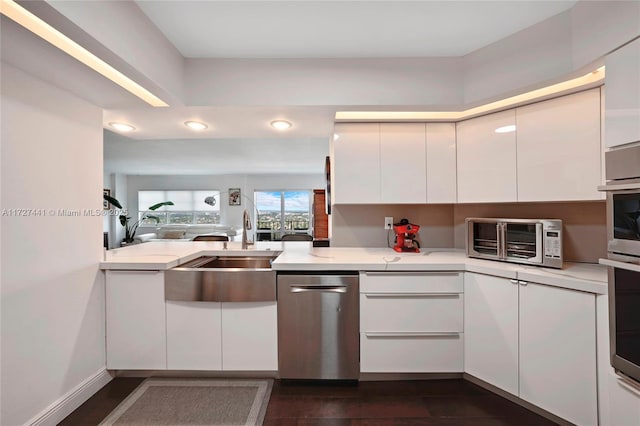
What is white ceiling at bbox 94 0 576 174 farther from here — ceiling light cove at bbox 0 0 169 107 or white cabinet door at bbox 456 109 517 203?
white cabinet door at bbox 456 109 517 203

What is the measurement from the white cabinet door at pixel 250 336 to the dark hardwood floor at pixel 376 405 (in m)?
0.23

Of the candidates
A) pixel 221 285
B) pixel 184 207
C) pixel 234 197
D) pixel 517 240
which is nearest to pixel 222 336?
pixel 221 285

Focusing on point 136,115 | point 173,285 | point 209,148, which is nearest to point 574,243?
point 173,285

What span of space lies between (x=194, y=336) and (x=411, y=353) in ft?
4.94

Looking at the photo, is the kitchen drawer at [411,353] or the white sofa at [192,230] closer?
the kitchen drawer at [411,353]

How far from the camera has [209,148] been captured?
484 cm

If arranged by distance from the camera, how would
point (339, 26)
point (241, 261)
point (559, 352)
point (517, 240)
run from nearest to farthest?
point (559, 352) → point (339, 26) → point (517, 240) → point (241, 261)

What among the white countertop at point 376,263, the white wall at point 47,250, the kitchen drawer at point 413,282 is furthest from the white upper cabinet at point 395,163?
the white wall at point 47,250

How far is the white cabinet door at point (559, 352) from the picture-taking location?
56.7 inches

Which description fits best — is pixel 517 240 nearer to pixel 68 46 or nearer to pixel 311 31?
pixel 311 31

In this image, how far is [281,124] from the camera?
2396mm

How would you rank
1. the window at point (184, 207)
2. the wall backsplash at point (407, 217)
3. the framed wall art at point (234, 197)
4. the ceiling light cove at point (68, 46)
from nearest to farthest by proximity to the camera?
the ceiling light cove at point (68, 46) → the wall backsplash at point (407, 217) → the framed wall art at point (234, 197) → the window at point (184, 207)

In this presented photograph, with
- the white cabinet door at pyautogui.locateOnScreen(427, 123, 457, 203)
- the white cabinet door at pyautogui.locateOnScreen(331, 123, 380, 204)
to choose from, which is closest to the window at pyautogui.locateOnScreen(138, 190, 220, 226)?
the white cabinet door at pyautogui.locateOnScreen(331, 123, 380, 204)

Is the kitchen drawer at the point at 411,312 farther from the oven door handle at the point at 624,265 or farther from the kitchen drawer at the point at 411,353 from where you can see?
the oven door handle at the point at 624,265
